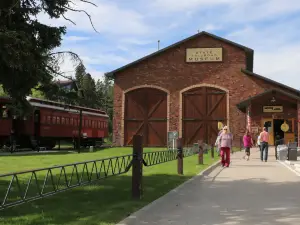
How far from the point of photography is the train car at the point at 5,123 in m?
28.2

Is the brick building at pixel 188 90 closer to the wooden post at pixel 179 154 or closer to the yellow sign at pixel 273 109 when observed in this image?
the yellow sign at pixel 273 109

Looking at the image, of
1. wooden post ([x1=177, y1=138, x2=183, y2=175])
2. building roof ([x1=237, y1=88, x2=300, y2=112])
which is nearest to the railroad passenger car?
building roof ([x1=237, y1=88, x2=300, y2=112])

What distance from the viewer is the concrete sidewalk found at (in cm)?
709

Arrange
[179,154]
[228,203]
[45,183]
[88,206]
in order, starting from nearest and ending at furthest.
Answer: [45,183]
[88,206]
[228,203]
[179,154]

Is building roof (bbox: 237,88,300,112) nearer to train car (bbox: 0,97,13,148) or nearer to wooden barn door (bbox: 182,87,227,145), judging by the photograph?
wooden barn door (bbox: 182,87,227,145)

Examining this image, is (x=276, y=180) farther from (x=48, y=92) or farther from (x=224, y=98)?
(x=224, y=98)

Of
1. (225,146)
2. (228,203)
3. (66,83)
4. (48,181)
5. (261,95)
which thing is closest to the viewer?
(228,203)

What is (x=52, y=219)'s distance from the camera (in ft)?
22.4

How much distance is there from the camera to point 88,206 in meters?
8.09

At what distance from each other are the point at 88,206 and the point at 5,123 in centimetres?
2204

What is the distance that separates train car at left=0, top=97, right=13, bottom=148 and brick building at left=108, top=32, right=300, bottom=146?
38.6 feet

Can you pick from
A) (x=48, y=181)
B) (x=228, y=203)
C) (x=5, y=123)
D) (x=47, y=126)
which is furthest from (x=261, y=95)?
(x=228, y=203)

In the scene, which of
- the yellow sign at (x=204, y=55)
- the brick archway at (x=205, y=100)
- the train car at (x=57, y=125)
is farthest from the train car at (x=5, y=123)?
the yellow sign at (x=204, y=55)

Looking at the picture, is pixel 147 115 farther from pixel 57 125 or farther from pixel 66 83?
pixel 66 83
